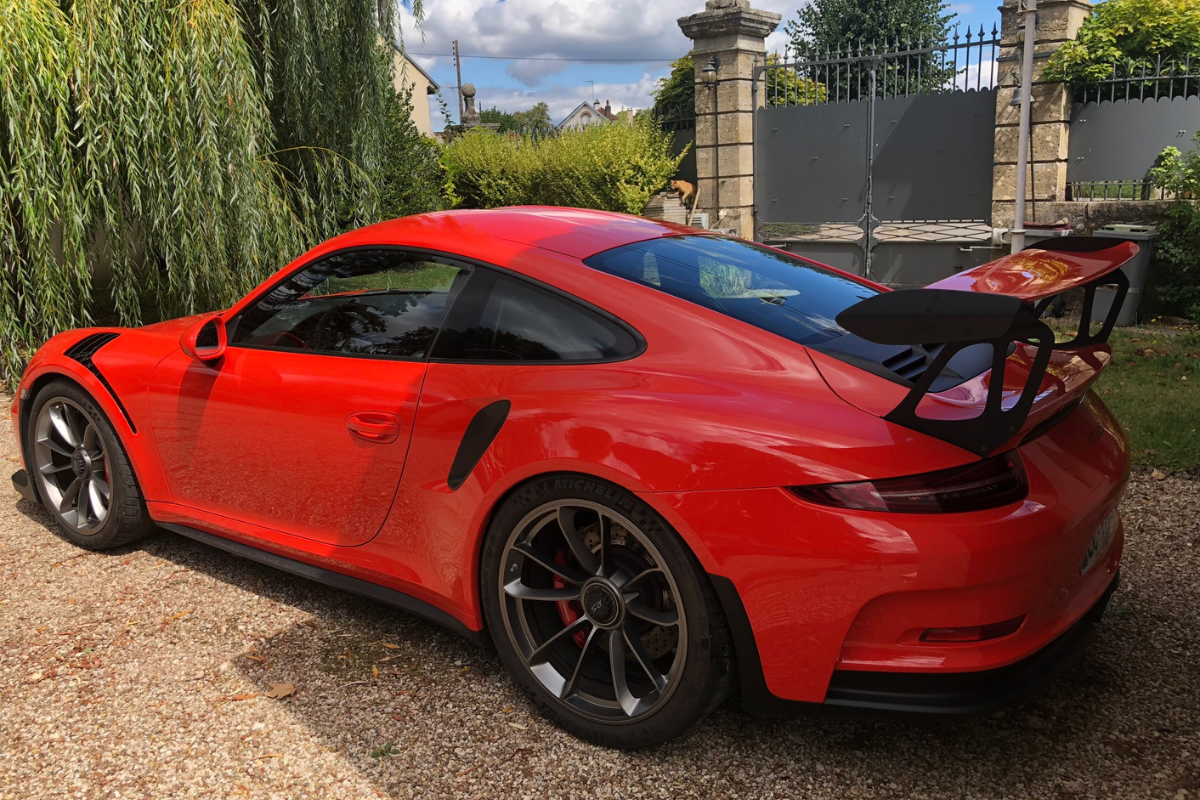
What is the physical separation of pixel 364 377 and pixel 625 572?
1.11 m

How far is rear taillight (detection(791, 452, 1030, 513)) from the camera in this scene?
7.06ft

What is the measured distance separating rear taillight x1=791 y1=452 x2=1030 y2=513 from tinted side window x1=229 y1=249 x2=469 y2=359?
1424 millimetres

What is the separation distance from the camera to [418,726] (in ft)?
9.50

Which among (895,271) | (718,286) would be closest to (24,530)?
(718,286)

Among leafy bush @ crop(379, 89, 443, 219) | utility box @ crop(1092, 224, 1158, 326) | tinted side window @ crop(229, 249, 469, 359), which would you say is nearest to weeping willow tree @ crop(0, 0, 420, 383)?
tinted side window @ crop(229, 249, 469, 359)

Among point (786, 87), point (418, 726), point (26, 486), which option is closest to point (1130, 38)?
point (786, 87)

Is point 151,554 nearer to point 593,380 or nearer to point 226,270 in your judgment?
point 593,380

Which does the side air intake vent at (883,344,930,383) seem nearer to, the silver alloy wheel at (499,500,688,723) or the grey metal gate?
the silver alloy wheel at (499,500,688,723)

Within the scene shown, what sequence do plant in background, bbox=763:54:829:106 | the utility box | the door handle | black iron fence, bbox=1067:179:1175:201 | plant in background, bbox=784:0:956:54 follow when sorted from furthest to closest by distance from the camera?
plant in background, bbox=784:0:956:54 → plant in background, bbox=763:54:829:106 → black iron fence, bbox=1067:179:1175:201 → the utility box → the door handle

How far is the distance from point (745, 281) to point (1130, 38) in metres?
10.1

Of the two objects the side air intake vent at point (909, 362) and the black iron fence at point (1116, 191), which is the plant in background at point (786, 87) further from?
the side air intake vent at point (909, 362)

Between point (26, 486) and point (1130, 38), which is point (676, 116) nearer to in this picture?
point (1130, 38)

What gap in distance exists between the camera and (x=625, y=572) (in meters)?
2.60

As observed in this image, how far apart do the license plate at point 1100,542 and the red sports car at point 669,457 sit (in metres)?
0.02
